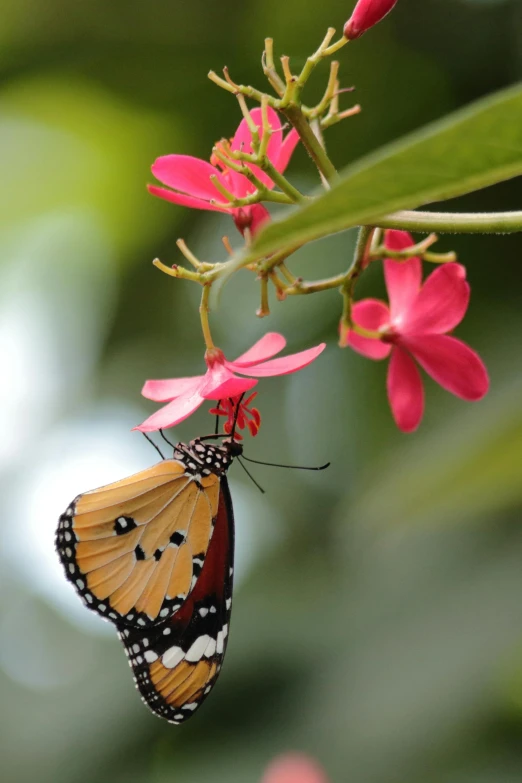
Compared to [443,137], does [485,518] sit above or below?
below

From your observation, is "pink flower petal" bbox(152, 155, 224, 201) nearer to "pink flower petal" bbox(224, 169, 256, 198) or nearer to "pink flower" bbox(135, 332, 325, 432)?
"pink flower petal" bbox(224, 169, 256, 198)

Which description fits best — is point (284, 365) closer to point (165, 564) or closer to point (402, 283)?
point (402, 283)

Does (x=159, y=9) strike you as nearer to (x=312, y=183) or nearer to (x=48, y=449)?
(x=312, y=183)

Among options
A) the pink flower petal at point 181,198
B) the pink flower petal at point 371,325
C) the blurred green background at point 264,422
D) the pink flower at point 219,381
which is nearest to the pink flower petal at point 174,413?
the pink flower at point 219,381

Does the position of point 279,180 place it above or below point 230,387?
above

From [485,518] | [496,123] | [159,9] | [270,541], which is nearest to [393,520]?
[485,518]

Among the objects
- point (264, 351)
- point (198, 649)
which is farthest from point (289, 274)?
point (198, 649)
